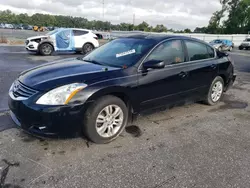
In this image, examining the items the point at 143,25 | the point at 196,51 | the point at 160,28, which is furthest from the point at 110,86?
the point at 160,28

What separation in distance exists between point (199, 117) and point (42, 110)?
119 inches

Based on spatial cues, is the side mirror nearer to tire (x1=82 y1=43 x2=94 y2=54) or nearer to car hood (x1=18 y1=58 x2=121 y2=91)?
car hood (x1=18 y1=58 x2=121 y2=91)

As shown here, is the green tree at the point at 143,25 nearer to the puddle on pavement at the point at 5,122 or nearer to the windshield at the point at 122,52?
the windshield at the point at 122,52

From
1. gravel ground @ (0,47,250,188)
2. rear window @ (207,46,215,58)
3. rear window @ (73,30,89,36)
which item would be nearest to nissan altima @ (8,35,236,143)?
rear window @ (207,46,215,58)

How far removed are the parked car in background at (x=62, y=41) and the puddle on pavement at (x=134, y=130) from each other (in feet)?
33.2

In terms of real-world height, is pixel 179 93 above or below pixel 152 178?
above

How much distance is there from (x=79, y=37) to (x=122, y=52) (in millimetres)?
10592

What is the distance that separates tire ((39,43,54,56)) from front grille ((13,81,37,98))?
9829 mm

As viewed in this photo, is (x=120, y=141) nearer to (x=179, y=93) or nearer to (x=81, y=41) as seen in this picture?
(x=179, y=93)

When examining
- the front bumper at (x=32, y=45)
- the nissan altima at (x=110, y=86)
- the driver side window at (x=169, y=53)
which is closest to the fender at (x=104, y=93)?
the nissan altima at (x=110, y=86)

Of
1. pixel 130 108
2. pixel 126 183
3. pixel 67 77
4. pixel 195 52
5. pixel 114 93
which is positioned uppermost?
pixel 195 52

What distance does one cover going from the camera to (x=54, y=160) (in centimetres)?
275

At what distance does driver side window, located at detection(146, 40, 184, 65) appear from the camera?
12.2 ft

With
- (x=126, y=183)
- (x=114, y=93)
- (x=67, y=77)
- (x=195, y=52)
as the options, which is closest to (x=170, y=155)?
(x=126, y=183)
